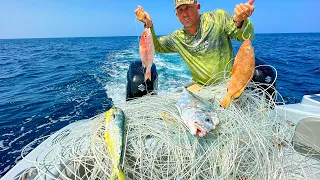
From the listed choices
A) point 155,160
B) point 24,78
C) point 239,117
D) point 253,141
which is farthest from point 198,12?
point 24,78

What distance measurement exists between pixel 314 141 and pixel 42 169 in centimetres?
299

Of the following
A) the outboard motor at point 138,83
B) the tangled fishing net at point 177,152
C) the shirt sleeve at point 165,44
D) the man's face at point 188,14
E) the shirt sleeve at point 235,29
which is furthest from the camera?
the outboard motor at point 138,83

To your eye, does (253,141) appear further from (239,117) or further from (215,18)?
(215,18)

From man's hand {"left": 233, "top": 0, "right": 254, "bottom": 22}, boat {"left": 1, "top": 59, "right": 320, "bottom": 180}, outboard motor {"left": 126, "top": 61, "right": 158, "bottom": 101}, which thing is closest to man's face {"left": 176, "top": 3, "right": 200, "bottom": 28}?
man's hand {"left": 233, "top": 0, "right": 254, "bottom": 22}

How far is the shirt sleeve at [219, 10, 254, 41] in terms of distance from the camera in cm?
305

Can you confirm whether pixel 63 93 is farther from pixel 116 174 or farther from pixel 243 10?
pixel 116 174

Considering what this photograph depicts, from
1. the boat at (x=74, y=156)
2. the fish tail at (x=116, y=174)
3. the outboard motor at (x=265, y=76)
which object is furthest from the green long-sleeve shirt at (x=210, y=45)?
the fish tail at (x=116, y=174)

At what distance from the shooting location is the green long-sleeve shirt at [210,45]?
356 cm

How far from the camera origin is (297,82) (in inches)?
430

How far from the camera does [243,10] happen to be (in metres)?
2.74

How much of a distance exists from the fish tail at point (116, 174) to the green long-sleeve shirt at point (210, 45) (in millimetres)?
2005

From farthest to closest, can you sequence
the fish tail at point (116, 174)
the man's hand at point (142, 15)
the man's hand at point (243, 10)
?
the man's hand at point (142, 15), the man's hand at point (243, 10), the fish tail at point (116, 174)

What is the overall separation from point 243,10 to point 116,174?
6.95 feet

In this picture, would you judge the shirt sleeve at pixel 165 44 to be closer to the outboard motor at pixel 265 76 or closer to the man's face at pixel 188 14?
the man's face at pixel 188 14
